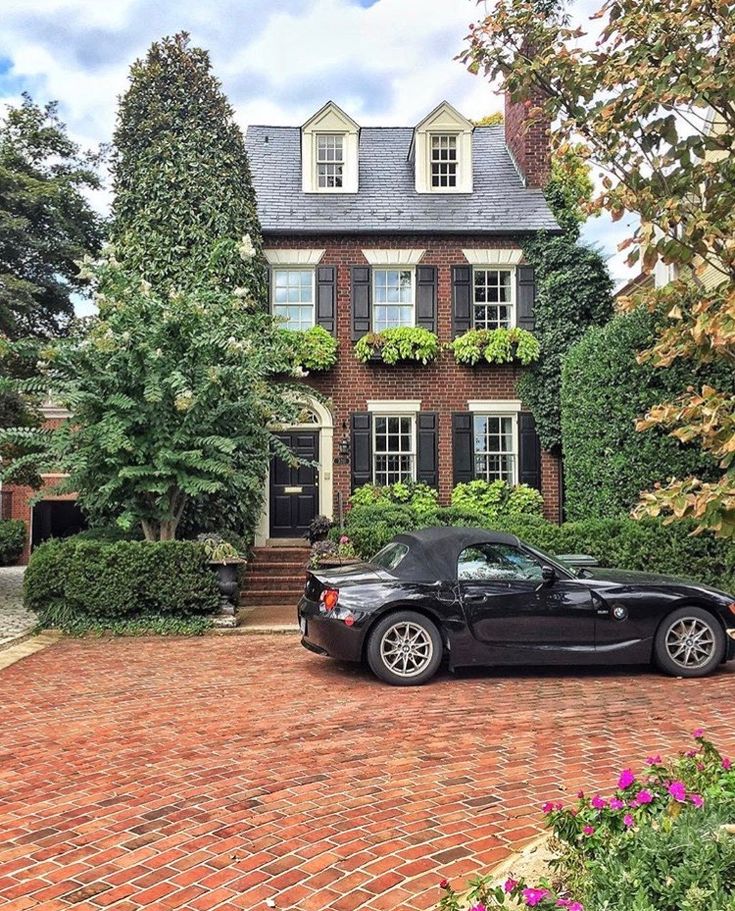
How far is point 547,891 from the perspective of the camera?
8.46 ft

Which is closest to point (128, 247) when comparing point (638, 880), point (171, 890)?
point (171, 890)

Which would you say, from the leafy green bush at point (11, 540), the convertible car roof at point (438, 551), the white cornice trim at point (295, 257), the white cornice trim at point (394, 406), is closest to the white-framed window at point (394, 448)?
the white cornice trim at point (394, 406)

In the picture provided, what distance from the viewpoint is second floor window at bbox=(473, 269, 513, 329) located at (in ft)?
55.7

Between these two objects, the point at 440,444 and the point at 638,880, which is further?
the point at 440,444

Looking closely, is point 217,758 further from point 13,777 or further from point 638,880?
→ point 638,880

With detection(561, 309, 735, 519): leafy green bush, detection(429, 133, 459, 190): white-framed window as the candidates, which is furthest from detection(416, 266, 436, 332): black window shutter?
detection(561, 309, 735, 519): leafy green bush

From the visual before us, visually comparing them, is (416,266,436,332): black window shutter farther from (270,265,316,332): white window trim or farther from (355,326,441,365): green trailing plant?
(270,265,316,332): white window trim

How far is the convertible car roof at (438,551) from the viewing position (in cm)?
733

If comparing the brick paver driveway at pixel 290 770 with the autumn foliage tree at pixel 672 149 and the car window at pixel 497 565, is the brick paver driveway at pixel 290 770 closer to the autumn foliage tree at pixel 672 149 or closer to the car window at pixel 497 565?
the car window at pixel 497 565

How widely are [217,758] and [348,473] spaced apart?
11.7 m

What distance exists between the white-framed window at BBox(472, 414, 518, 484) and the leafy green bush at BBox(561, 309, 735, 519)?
3282 millimetres

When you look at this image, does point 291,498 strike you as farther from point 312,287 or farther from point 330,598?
point 330,598

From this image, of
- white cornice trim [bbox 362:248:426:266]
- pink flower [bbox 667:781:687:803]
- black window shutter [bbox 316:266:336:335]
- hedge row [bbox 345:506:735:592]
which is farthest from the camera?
white cornice trim [bbox 362:248:426:266]

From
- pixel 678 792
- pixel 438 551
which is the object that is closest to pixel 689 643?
pixel 438 551
